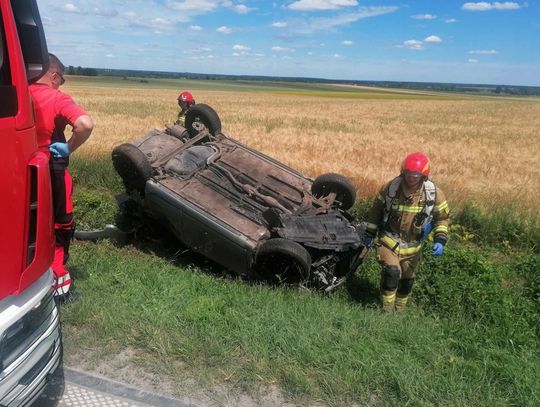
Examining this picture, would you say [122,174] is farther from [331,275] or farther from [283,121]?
[283,121]

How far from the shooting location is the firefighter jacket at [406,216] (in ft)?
15.8

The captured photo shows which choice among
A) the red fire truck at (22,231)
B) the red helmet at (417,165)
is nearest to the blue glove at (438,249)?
the red helmet at (417,165)

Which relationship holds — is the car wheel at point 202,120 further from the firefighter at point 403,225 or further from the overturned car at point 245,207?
the firefighter at point 403,225

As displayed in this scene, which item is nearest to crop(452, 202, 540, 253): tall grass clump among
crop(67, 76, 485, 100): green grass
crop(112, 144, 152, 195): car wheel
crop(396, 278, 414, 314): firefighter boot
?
crop(396, 278, 414, 314): firefighter boot

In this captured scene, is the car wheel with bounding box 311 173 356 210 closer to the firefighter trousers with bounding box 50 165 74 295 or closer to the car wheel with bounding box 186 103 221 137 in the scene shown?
the car wheel with bounding box 186 103 221 137

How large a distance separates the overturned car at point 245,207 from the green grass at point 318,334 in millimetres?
303

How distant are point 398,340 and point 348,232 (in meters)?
1.83

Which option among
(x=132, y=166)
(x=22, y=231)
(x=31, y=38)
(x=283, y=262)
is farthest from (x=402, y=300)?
(x=31, y=38)

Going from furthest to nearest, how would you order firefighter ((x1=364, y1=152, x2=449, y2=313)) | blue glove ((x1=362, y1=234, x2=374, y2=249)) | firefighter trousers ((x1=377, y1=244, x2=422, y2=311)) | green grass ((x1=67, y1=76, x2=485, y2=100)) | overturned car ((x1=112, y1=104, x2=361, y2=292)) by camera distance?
green grass ((x1=67, y1=76, x2=485, y2=100)) < overturned car ((x1=112, y1=104, x2=361, y2=292)) < blue glove ((x1=362, y1=234, x2=374, y2=249)) < firefighter trousers ((x1=377, y1=244, x2=422, y2=311)) < firefighter ((x1=364, y1=152, x2=449, y2=313))

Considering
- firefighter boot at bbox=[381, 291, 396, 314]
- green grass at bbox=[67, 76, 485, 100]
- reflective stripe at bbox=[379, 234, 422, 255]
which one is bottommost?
green grass at bbox=[67, 76, 485, 100]

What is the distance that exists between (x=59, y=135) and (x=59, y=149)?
392 millimetres

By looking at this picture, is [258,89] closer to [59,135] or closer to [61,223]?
[59,135]

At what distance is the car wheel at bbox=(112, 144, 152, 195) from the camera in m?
5.78

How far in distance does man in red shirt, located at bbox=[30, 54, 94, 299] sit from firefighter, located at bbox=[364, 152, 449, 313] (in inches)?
108
